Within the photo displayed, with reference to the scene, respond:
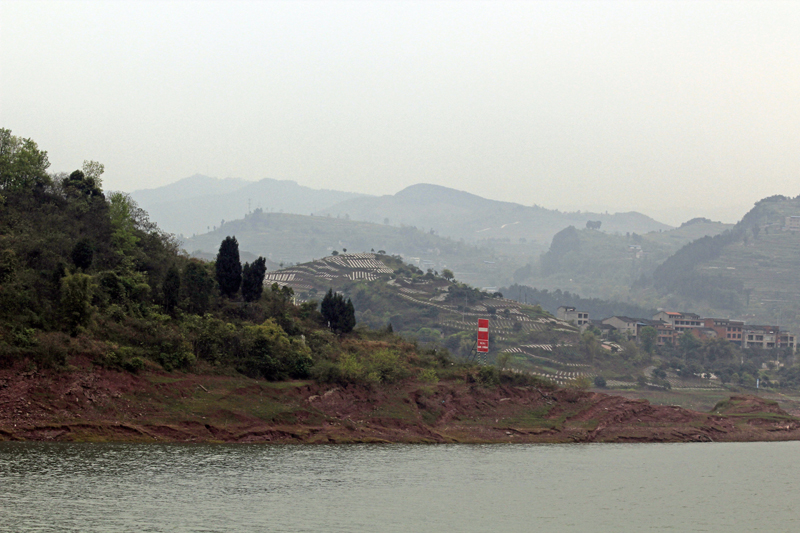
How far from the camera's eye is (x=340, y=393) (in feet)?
194

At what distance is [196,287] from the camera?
2479 inches

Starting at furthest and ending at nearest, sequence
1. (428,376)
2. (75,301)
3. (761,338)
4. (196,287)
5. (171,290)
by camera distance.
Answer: (761,338) → (428,376) → (196,287) → (171,290) → (75,301)

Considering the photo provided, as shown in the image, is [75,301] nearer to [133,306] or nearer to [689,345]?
[133,306]

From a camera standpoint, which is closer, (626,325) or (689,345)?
(689,345)

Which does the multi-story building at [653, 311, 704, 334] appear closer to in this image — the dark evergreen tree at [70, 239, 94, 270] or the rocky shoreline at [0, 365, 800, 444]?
the rocky shoreline at [0, 365, 800, 444]

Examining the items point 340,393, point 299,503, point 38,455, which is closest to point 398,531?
point 299,503

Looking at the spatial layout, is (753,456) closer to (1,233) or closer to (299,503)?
(299,503)

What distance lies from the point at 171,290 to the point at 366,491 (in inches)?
1122

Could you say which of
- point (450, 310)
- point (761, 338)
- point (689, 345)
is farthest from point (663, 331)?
point (450, 310)

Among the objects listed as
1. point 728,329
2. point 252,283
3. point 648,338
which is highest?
point 252,283

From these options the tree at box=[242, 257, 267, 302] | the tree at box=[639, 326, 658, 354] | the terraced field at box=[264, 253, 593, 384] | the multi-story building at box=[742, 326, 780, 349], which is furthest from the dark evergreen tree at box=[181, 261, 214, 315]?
the multi-story building at box=[742, 326, 780, 349]

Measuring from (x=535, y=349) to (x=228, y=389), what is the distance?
102515mm

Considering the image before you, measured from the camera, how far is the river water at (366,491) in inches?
1211

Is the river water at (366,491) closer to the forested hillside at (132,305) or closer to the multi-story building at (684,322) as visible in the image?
the forested hillside at (132,305)
